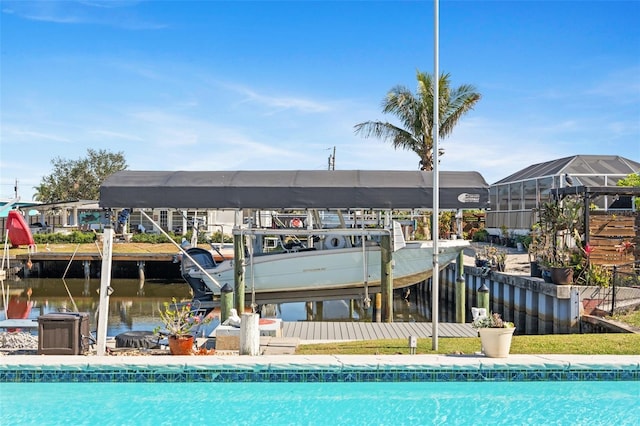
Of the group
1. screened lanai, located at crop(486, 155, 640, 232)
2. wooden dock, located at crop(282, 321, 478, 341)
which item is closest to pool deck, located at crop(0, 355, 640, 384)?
wooden dock, located at crop(282, 321, 478, 341)

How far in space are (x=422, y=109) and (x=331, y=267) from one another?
44.6ft

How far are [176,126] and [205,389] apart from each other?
58.0 ft

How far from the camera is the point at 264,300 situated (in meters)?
18.1

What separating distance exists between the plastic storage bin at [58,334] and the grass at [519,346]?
3619mm

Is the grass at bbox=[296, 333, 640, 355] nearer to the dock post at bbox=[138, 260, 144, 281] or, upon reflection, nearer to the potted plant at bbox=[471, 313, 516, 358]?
the potted plant at bbox=[471, 313, 516, 358]

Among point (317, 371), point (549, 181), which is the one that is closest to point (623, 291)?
point (317, 371)

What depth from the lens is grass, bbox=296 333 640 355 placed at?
9.79 metres

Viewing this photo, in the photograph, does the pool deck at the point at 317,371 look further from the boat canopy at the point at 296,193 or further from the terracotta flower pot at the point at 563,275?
the boat canopy at the point at 296,193

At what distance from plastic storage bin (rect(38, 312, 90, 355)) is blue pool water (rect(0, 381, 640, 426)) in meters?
1.06

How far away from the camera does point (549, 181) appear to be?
30109 millimetres

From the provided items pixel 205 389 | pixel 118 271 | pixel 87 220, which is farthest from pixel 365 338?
pixel 87 220

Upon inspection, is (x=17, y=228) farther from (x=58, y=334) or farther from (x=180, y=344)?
(x=180, y=344)

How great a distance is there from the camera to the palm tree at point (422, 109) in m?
28.7

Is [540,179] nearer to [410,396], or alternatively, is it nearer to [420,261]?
[420,261]
